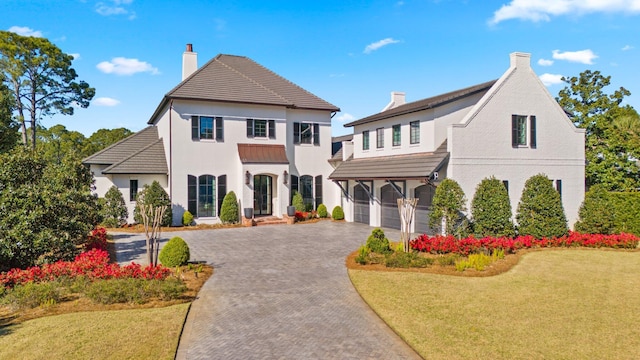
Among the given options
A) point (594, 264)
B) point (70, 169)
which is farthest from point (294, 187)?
point (594, 264)

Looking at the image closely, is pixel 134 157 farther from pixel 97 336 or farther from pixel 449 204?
pixel 97 336

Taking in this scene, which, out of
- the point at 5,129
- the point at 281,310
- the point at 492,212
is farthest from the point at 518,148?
the point at 5,129

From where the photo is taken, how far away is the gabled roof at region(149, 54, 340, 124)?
2642cm

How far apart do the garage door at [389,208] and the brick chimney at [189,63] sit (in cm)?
1730

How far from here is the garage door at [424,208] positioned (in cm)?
2064

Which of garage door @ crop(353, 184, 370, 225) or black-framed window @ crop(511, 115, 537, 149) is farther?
garage door @ crop(353, 184, 370, 225)

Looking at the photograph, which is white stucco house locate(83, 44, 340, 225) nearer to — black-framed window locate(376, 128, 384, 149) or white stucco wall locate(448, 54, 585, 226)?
black-framed window locate(376, 128, 384, 149)

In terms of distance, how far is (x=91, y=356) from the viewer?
7195 mm

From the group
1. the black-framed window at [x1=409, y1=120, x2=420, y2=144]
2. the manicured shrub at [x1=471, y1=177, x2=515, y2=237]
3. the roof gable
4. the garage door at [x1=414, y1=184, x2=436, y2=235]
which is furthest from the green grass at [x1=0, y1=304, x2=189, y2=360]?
the roof gable

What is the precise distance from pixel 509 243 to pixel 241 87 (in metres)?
19.9

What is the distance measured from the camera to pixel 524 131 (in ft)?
67.8

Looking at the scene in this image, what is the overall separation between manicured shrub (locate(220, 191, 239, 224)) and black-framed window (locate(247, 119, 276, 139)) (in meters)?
4.64

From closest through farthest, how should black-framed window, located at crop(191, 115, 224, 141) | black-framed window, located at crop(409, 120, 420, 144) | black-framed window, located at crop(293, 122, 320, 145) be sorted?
black-framed window, located at crop(409, 120, 420, 144)
black-framed window, located at crop(191, 115, 224, 141)
black-framed window, located at crop(293, 122, 320, 145)

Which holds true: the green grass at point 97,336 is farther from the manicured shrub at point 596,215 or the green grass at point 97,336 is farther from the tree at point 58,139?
the tree at point 58,139
